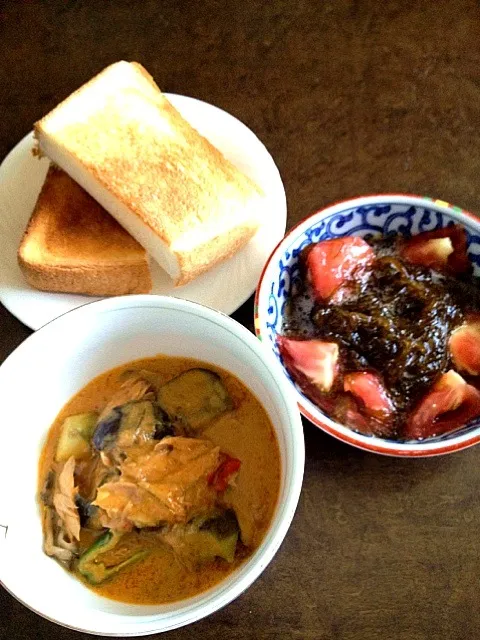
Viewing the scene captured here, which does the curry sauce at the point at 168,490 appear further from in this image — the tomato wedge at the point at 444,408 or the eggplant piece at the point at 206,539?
the tomato wedge at the point at 444,408

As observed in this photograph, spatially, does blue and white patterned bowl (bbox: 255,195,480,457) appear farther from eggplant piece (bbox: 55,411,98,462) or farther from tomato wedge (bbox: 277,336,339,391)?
eggplant piece (bbox: 55,411,98,462)

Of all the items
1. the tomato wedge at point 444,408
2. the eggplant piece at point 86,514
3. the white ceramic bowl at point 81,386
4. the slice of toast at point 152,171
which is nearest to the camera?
the white ceramic bowl at point 81,386

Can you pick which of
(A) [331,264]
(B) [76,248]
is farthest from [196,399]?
(B) [76,248]

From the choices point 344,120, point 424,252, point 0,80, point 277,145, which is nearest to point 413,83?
point 344,120

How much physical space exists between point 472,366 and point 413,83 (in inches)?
22.4

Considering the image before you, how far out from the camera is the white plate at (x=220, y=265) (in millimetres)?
1048

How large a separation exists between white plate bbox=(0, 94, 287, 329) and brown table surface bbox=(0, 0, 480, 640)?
0.15 ft

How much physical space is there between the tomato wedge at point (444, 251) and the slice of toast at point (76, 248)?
0.42 metres

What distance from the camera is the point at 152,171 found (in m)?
1.07

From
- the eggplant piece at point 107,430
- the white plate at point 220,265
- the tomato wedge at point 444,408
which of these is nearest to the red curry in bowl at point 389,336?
the tomato wedge at point 444,408

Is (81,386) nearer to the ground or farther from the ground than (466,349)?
farther from the ground

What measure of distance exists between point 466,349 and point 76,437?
20.6 inches

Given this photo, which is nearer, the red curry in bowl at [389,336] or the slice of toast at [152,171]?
the red curry in bowl at [389,336]

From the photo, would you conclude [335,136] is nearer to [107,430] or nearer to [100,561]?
[107,430]
